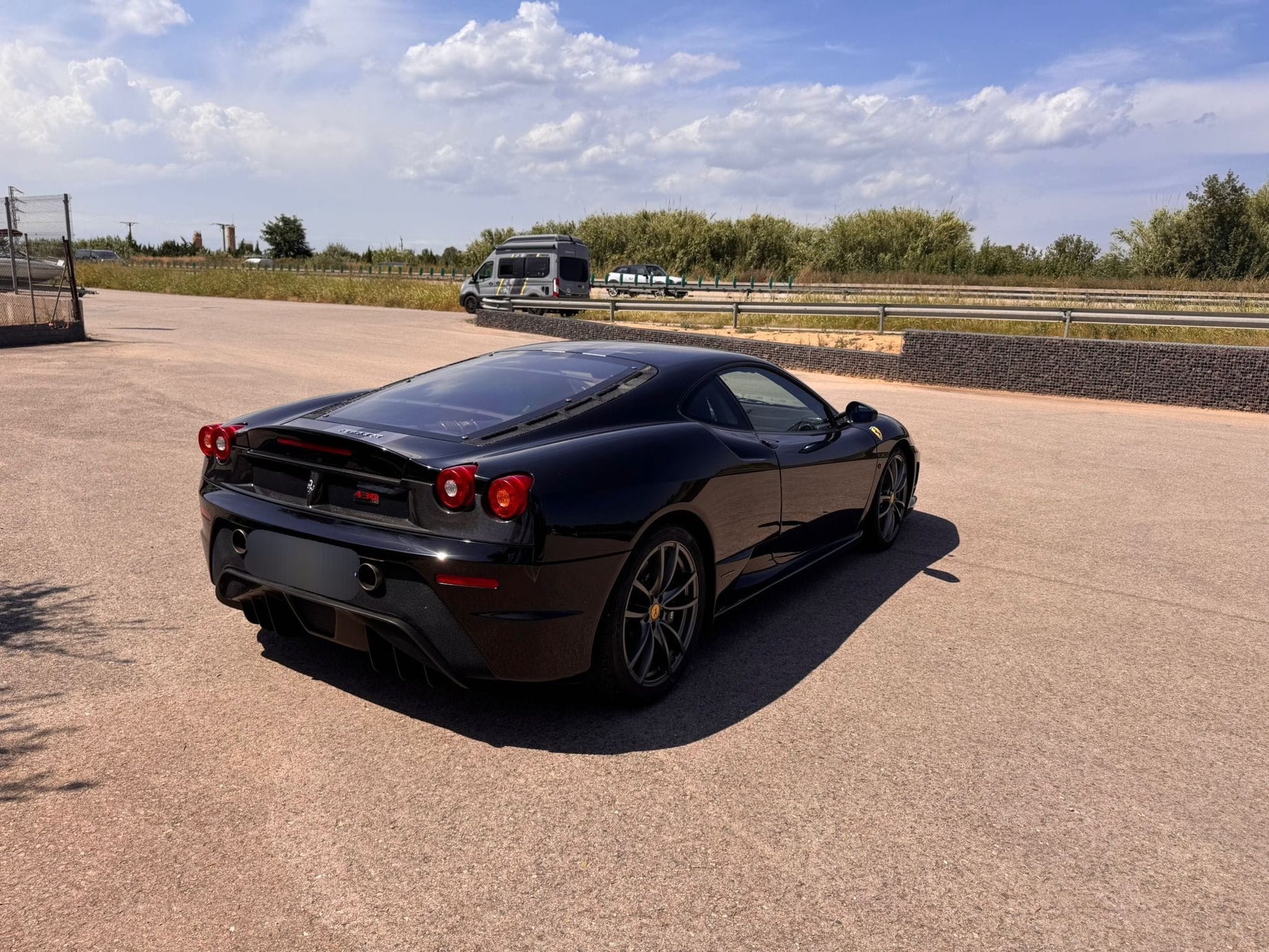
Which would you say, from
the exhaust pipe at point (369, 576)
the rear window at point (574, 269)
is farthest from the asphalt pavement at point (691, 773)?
the rear window at point (574, 269)

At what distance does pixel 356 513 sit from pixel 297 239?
322ft

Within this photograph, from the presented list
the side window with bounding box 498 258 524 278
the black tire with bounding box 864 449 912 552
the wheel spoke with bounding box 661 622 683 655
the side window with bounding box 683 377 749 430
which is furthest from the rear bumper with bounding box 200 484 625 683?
the side window with bounding box 498 258 524 278

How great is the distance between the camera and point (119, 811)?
2924 millimetres

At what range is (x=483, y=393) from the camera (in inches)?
167

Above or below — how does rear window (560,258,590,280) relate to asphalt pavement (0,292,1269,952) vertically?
above

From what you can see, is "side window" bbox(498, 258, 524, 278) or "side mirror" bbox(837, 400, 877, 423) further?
"side window" bbox(498, 258, 524, 278)

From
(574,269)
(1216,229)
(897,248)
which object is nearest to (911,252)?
(897,248)

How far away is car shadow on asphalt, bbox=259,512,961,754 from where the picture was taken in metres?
3.56

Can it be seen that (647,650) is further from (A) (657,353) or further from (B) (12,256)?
(B) (12,256)

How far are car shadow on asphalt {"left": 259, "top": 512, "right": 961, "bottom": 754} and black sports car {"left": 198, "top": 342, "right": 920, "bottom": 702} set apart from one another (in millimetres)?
158

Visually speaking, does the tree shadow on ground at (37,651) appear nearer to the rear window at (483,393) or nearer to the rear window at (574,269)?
the rear window at (483,393)

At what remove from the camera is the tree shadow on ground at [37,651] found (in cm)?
307

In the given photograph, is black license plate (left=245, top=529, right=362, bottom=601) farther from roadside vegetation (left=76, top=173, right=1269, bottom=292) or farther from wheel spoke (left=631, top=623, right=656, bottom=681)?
roadside vegetation (left=76, top=173, right=1269, bottom=292)

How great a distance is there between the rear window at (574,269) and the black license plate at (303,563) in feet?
88.0
